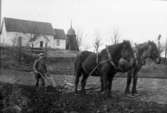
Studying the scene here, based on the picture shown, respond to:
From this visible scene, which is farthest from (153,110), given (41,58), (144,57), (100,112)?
(41,58)

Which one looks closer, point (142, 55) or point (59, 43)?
point (142, 55)

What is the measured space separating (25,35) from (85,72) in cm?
966

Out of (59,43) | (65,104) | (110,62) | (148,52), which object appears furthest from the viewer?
(59,43)

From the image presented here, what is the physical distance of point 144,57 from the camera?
18.8 ft

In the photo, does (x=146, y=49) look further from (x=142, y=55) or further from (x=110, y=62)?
(x=110, y=62)

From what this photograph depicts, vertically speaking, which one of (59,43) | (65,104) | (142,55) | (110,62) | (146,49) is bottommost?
(65,104)

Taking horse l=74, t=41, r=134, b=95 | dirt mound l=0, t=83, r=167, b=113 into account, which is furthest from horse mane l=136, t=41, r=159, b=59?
dirt mound l=0, t=83, r=167, b=113

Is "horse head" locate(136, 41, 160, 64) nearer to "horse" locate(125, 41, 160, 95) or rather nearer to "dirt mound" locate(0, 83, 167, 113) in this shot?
"horse" locate(125, 41, 160, 95)

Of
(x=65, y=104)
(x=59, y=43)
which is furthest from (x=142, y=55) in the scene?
(x=59, y=43)

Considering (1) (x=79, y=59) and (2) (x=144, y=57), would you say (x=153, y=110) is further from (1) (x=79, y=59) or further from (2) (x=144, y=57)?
(1) (x=79, y=59)

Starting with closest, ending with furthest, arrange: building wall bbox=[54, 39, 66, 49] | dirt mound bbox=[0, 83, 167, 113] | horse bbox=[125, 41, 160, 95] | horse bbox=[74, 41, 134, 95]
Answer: dirt mound bbox=[0, 83, 167, 113], horse bbox=[74, 41, 134, 95], horse bbox=[125, 41, 160, 95], building wall bbox=[54, 39, 66, 49]

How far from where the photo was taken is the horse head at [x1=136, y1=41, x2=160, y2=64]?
5668 mm

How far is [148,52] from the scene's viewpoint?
5.68m

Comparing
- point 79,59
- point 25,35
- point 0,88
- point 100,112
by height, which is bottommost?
point 100,112
